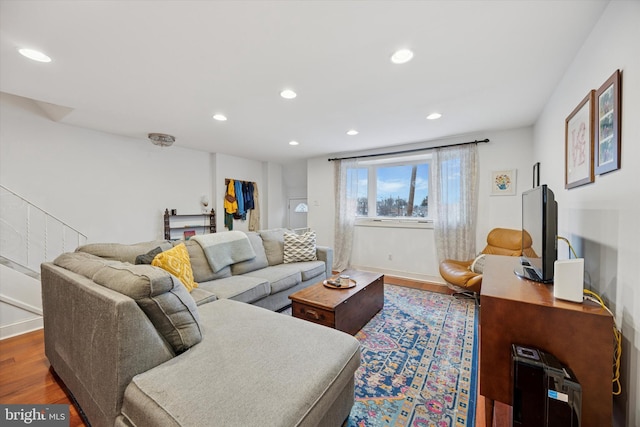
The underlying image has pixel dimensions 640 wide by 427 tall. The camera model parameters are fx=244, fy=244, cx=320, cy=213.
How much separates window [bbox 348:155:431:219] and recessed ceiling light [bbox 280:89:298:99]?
2476mm

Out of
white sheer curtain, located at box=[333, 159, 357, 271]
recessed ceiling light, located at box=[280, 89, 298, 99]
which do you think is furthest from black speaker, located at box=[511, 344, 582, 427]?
white sheer curtain, located at box=[333, 159, 357, 271]

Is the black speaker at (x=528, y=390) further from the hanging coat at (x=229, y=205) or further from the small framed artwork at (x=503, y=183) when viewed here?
the hanging coat at (x=229, y=205)

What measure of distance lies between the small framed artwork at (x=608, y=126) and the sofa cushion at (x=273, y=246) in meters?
3.04

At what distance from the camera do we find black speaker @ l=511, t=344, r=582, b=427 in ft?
3.14

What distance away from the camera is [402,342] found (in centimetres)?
217

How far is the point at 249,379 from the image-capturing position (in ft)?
3.24

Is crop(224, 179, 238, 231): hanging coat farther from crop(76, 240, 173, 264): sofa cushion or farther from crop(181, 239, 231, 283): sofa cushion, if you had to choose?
crop(76, 240, 173, 264): sofa cushion

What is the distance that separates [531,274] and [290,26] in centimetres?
209

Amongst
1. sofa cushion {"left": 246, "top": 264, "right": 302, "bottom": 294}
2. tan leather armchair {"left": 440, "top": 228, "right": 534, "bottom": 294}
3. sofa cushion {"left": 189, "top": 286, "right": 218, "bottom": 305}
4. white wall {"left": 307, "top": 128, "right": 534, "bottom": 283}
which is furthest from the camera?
white wall {"left": 307, "top": 128, "right": 534, "bottom": 283}

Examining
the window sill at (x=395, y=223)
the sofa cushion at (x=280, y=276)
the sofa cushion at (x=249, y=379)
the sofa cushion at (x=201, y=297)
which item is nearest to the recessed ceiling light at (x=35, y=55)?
the sofa cushion at (x=201, y=297)

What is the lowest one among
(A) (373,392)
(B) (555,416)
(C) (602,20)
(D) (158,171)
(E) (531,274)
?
(A) (373,392)

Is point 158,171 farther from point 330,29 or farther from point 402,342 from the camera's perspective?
point 402,342

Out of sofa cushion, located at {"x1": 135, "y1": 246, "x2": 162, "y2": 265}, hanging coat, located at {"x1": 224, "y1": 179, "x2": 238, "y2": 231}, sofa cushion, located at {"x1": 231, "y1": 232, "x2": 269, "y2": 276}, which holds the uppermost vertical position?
hanging coat, located at {"x1": 224, "y1": 179, "x2": 238, "y2": 231}

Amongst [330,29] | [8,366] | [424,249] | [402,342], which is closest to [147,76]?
[330,29]
